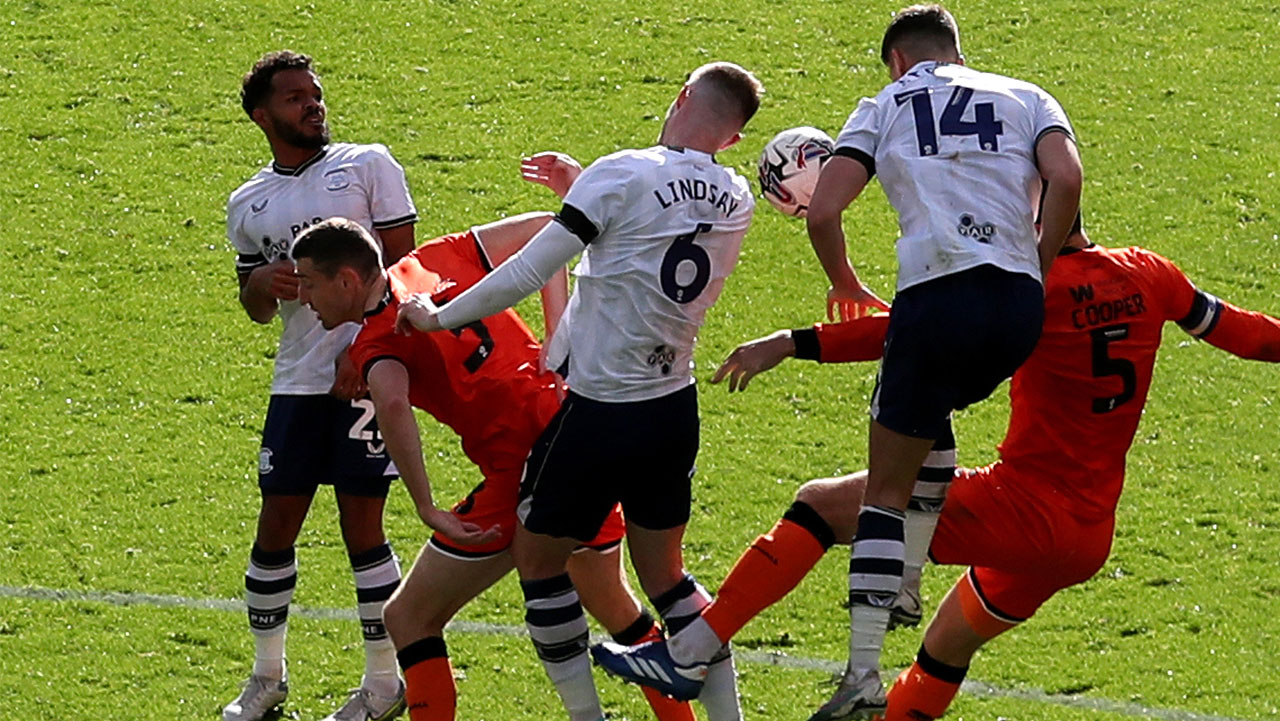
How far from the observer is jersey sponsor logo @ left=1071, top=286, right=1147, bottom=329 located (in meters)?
7.10

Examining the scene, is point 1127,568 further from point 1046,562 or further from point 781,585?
point 781,585

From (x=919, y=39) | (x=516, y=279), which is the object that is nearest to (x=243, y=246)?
(x=516, y=279)

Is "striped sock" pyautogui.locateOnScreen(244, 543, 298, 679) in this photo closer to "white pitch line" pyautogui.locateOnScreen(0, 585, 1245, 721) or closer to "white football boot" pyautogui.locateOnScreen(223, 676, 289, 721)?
"white football boot" pyautogui.locateOnScreen(223, 676, 289, 721)

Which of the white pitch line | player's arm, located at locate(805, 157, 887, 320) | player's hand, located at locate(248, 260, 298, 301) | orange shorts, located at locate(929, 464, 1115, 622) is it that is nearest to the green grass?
the white pitch line

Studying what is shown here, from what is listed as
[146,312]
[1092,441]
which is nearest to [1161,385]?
[1092,441]

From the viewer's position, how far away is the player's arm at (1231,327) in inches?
287

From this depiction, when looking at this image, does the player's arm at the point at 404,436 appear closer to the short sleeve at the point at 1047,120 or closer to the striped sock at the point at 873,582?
the striped sock at the point at 873,582

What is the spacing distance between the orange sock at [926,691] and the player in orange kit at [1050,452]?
26 cm

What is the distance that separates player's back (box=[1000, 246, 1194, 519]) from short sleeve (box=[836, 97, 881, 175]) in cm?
87

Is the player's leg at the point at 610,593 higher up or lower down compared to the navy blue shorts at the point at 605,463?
lower down

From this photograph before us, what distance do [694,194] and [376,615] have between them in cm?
236

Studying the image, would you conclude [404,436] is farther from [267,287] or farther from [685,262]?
[267,287]

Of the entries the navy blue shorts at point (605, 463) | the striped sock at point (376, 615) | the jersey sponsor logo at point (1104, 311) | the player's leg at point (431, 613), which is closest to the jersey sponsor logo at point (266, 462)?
the striped sock at point (376, 615)

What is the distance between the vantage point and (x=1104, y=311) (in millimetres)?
7102
